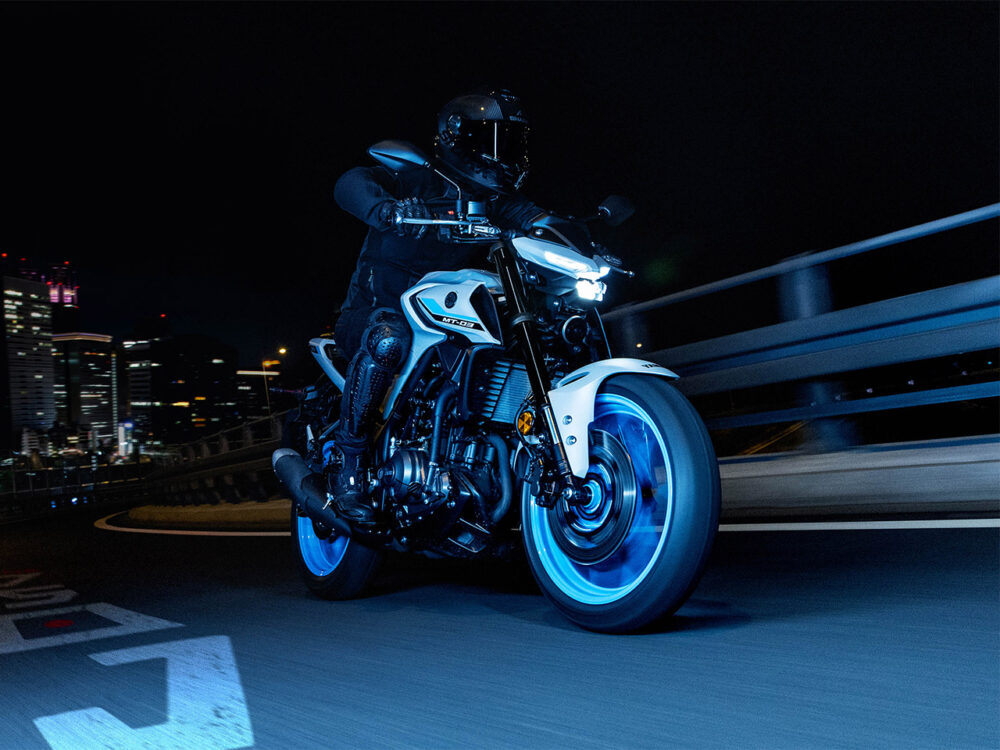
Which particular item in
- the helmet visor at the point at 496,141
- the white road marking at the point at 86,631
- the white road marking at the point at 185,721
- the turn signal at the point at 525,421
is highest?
the helmet visor at the point at 496,141

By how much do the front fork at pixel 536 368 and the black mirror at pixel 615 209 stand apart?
42 cm

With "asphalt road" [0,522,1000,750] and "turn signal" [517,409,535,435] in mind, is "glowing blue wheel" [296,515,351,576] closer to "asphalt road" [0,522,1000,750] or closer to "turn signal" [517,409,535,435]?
"asphalt road" [0,522,1000,750]

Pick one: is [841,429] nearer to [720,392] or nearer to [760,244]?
[720,392]

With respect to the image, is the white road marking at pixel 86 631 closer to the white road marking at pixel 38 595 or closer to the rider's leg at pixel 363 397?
the white road marking at pixel 38 595

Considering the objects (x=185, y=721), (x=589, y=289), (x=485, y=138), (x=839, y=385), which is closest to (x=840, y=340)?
(x=839, y=385)

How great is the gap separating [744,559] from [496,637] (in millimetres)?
1477

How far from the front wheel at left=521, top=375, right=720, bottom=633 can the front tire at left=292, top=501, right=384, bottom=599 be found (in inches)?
49.4

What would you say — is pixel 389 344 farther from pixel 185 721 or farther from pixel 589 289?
pixel 185 721

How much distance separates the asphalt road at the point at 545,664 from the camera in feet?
6.98

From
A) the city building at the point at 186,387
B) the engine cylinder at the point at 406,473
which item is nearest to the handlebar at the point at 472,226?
the engine cylinder at the point at 406,473

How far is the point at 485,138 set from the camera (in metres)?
3.81

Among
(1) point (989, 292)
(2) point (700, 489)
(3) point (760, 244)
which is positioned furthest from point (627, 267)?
(3) point (760, 244)

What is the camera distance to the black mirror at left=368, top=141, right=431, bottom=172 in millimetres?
3229

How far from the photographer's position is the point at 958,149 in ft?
25.0
